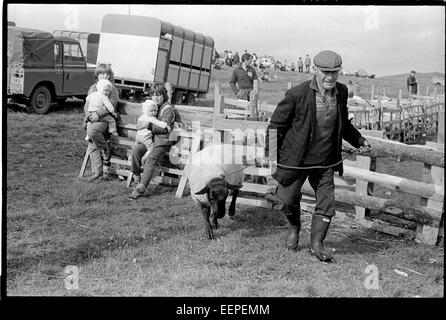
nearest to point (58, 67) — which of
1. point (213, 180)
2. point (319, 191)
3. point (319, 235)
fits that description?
point (213, 180)

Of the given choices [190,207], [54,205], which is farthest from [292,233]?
[54,205]

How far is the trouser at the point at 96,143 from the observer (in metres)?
8.62

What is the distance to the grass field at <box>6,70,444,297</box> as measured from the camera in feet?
15.4

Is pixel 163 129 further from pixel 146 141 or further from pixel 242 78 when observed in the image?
pixel 242 78

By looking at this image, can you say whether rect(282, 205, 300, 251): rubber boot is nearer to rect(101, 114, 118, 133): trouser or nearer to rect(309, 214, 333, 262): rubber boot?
rect(309, 214, 333, 262): rubber boot

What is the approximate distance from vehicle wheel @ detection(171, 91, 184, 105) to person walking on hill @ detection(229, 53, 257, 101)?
257 inches

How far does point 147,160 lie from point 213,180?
7.49ft

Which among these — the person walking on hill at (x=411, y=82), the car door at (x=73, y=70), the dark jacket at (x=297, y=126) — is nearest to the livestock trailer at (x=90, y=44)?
the car door at (x=73, y=70)

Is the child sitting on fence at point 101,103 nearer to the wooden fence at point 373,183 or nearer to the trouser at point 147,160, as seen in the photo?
the trouser at point 147,160

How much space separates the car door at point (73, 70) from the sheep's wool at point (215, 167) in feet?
33.1

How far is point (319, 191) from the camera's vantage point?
217 inches

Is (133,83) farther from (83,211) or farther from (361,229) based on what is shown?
(361,229)

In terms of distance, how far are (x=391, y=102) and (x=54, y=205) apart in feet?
46.5

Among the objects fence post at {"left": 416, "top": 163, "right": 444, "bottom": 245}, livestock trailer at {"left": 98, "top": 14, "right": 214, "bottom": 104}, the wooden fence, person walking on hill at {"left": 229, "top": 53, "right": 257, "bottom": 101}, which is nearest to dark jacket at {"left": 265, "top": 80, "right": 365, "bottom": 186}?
the wooden fence
